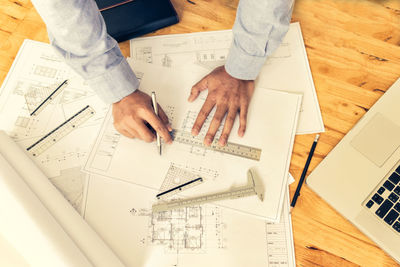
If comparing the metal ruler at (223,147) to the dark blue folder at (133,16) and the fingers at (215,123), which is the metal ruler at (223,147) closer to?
the fingers at (215,123)

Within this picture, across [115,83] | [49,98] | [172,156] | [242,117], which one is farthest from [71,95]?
[242,117]

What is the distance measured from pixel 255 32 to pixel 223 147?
260mm

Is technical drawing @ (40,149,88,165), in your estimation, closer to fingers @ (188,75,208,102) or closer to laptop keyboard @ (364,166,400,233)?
fingers @ (188,75,208,102)

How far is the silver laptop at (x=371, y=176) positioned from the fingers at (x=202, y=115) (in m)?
0.28

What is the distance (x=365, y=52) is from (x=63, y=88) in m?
0.78

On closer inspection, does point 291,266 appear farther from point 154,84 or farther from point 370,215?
point 154,84

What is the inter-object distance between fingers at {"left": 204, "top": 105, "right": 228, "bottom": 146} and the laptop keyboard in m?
0.35

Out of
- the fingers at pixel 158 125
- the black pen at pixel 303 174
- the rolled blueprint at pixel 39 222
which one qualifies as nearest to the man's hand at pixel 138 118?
the fingers at pixel 158 125

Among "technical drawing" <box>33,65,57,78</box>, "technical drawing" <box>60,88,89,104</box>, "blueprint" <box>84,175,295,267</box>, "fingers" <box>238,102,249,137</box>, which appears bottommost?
"blueprint" <box>84,175,295,267</box>

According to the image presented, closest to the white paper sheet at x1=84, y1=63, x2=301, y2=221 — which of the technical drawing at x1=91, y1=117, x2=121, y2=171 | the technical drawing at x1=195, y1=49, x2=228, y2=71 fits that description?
the technical drawing at x1=91, y1=117, x2=121, y2=171

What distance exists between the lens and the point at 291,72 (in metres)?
0.75

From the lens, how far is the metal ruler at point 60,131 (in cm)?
69

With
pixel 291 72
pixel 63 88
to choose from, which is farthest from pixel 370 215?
pixel 63 88

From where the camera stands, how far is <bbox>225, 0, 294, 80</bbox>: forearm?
0.54m
